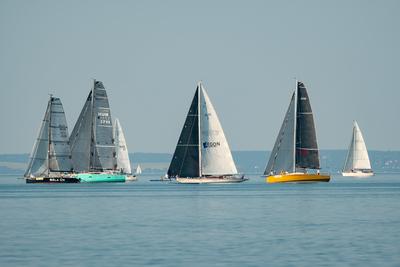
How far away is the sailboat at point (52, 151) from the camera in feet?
459

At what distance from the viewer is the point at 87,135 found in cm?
14175

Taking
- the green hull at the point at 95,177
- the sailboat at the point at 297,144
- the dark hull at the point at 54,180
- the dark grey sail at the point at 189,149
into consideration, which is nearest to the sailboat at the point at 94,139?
the green hull at the point at 95,177

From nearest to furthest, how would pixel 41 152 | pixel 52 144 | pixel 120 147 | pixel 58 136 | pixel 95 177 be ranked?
1. pixel 58 136
2. pixel 52 144
3. pixel 41 152
4. pixel 95 177
5. pixel 120 147

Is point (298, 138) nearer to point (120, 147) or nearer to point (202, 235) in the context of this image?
point (120, 147)

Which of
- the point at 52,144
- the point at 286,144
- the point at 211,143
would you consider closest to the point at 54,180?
the point at 52,144

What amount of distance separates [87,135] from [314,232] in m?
88.7

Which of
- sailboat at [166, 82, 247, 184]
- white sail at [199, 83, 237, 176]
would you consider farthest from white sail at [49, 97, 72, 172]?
white sail at [199, 83, 237, 176]

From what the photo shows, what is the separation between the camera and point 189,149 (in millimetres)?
127938

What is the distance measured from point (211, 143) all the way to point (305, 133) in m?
11.0

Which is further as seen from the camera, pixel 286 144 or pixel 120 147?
pixel 120 147

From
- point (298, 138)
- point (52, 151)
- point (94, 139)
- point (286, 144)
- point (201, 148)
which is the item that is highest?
point (94, 139)

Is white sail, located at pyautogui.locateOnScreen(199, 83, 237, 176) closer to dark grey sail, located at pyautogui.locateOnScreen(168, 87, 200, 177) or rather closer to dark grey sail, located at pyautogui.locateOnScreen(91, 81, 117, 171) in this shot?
dark grey sail, located at pyautogui.locateOnScreen(168, 87, 200, 177)

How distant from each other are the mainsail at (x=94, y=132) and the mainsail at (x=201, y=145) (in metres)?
13.9

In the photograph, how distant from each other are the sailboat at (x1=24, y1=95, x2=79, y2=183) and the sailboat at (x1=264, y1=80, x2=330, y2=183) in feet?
86.9
